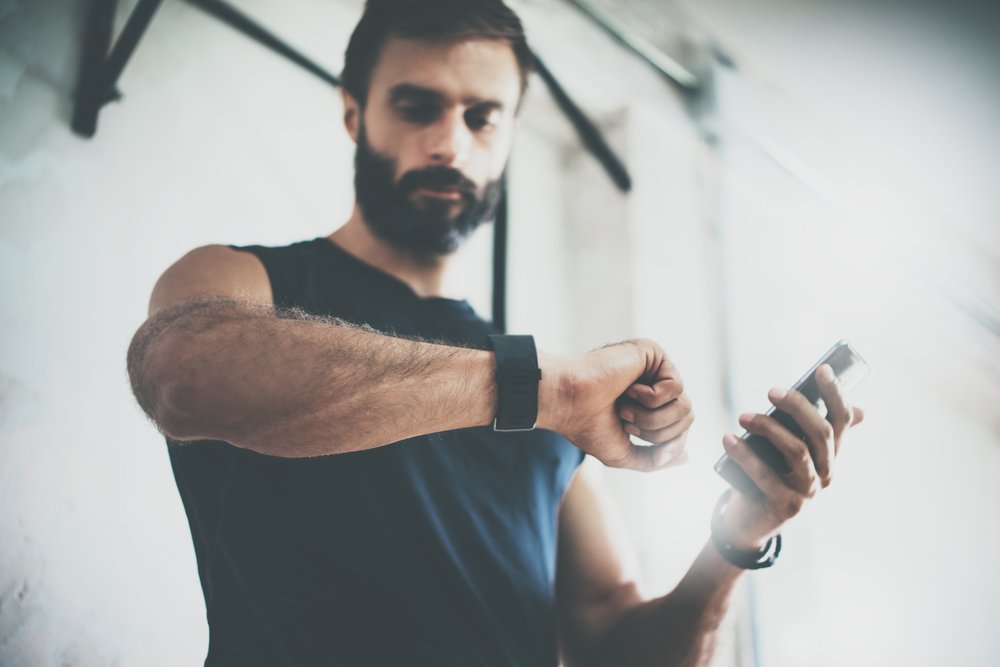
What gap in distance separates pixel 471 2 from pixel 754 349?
1.52 metres

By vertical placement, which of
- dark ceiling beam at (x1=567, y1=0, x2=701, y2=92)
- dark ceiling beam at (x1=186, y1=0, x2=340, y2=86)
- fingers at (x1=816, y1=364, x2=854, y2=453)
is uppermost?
dark ceiling beam at (x1=567, y1=0, x2=701, y2=92)

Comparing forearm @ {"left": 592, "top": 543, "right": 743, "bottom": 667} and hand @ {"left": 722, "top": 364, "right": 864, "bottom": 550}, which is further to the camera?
forearm @ {"left": 592, "top": 543, "right": 743, "bottom": 667}

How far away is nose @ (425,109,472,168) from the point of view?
109 centimetres

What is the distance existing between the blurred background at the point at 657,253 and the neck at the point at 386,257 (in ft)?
0.29

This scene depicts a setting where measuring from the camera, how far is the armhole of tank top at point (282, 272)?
0.87m

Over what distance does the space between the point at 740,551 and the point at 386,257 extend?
2.44ft

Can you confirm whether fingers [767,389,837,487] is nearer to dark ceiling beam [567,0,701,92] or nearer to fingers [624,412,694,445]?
fingers [624,412,694,445]

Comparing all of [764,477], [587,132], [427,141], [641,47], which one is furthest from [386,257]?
[641,47]

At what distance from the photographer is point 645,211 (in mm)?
2275

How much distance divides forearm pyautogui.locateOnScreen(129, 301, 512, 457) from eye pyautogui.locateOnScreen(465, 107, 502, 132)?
661 millimetres

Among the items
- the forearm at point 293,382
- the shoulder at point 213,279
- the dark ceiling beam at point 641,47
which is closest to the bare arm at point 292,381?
the forearm at point 293,382

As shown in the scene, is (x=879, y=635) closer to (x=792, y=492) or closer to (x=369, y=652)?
(x=792, y=492)

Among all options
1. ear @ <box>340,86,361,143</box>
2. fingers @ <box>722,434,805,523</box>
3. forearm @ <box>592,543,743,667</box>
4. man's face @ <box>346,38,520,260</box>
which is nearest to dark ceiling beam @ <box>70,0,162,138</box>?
ear @ <box>340,86,361,143</box>

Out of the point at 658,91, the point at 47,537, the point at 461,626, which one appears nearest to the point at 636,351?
the point at 461,626
